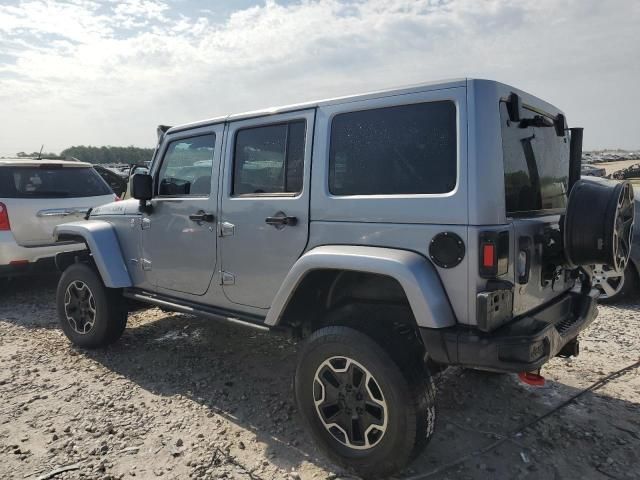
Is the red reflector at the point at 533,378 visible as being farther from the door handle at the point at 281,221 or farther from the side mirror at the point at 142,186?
the side mirror at the point at 142,186

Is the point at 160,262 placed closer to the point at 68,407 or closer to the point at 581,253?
the point at 68,407

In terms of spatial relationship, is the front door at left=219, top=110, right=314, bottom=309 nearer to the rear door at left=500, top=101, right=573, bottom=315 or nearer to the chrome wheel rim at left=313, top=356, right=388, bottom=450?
the chrome wheel rim at left=313, top=356, right=388, bottom=450

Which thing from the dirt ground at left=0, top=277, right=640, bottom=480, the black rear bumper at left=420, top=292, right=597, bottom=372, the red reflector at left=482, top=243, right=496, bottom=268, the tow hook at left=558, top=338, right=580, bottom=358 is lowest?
the dirt ground at left=0, top=277, right=640, bottom=480

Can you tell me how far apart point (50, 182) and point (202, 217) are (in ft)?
12.9

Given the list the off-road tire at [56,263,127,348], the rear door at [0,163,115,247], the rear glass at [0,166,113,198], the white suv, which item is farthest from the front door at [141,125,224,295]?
the rear glass at [0,166,113,198]

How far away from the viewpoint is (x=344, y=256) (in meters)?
2.69

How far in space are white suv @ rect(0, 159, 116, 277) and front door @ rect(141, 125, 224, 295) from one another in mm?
2477

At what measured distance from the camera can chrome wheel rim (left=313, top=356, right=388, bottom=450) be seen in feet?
8.61

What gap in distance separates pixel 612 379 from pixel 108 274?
424 cm

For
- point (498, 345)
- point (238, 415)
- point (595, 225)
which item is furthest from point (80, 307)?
point (595, 225)

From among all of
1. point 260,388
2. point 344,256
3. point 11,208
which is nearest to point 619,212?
point 344,256

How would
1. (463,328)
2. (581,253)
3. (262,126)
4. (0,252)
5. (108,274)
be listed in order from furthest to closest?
1. (0,252)
2. (108,274)
3. (262,126)
4. (581,253)
5. (463,328)

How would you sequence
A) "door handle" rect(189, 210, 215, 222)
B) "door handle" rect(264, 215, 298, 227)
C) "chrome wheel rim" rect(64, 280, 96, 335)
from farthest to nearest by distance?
1. "chrome wheel rim" rect(64, 280, 96, 335)
2. "door handle" rect(189, 210, 215, 222)
3. "door handle" rect(264, 215, 298, 227)

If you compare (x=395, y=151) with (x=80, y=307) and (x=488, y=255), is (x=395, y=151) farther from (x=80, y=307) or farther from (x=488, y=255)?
(x=80, y=307)
